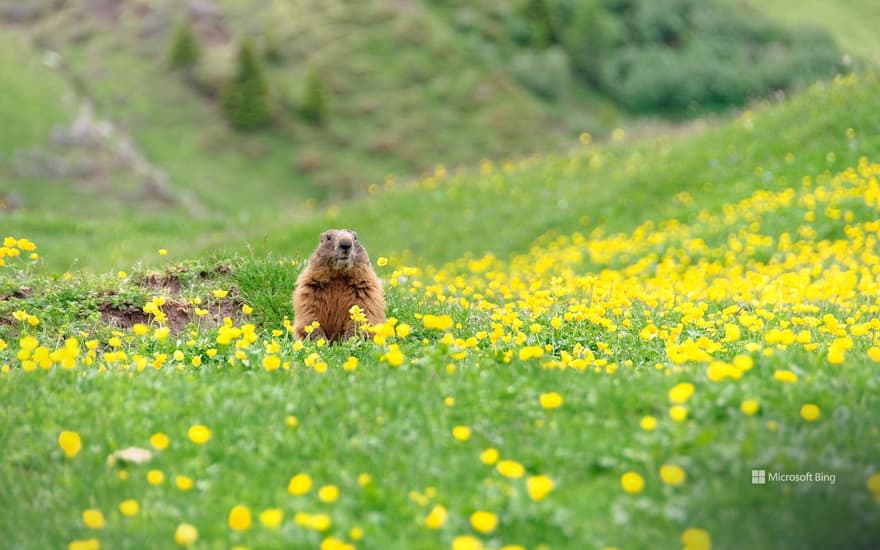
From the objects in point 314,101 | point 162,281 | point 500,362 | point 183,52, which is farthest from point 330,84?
point 500,362

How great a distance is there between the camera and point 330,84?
69.6 meters

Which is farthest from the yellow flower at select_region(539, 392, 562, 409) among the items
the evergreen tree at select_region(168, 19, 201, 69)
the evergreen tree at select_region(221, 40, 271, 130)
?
the evergreen tree at select_region(168, 19, 201, 69)

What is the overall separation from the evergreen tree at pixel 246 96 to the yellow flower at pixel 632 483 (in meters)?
61.8

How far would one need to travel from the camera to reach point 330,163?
→ 61875 mm

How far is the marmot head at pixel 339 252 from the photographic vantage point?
28.0ft

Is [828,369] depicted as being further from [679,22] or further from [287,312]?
[679,22]

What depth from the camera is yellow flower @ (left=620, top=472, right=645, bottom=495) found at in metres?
4.64

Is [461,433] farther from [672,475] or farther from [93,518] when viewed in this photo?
[93,518]

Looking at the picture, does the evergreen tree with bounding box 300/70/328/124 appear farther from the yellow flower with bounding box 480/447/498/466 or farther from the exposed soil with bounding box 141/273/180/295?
the yellow flower with bounding box 480/447/498/466

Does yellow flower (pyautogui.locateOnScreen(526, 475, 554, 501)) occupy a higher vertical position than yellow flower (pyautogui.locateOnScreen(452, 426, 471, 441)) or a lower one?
lower

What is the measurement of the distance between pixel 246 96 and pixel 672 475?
62.3 metres

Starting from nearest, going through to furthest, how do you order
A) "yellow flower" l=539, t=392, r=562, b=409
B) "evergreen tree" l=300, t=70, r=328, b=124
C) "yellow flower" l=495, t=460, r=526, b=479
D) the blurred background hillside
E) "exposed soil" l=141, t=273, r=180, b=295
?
1. "yellow flower" l=495, t=460, r=526, b=479
2. "yellow flower" l=539, t=392, r=562, b=409
3. "exposed soil" l=141, t=273, r=180, b=295
4. the blurred background hillside
5. "evergreen tree" l=300, t=70, r=328, b=124

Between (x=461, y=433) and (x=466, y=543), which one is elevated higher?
(x=461, y=433)

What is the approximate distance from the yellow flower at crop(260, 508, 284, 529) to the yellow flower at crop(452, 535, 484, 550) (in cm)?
95
